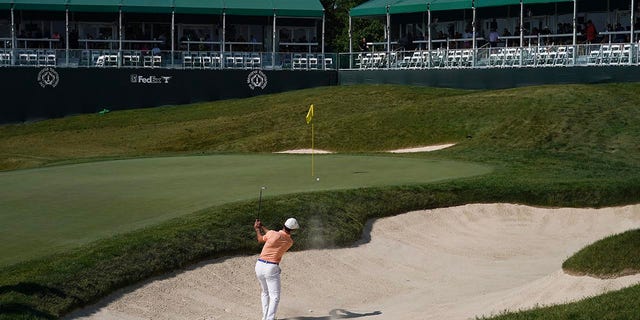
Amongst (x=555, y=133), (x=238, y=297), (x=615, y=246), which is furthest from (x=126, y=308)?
(x=555, y=133)

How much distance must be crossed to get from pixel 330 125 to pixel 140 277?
27.8 m

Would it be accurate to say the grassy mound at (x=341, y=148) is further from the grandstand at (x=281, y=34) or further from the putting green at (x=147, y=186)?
the grandstand at (x=281, y=34)

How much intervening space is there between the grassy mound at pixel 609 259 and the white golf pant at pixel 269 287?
15.2ft

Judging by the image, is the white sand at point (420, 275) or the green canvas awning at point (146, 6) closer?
the white sand at point (420, 275)

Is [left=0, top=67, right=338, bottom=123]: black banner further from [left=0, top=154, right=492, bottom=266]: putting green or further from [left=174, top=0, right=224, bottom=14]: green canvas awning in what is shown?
[left=0, top=154, right=492, bottom=266]: putting green

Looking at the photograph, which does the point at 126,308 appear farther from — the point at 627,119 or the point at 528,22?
the point at 528,22

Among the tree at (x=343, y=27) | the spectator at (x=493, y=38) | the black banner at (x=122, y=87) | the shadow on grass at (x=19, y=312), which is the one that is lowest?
the shadow on grass at (x=19, y=312)

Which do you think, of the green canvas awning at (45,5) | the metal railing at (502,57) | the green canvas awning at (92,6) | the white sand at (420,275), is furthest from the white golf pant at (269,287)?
the green canvas awning at (45,5)

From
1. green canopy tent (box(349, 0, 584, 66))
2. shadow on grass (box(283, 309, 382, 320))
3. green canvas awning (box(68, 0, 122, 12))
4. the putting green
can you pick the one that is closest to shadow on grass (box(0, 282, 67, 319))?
the putting green

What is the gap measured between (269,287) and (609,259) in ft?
17.5

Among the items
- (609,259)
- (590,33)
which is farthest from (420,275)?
(590,33)

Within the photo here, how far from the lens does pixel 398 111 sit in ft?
151

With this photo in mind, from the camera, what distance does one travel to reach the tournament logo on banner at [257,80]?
191 feet

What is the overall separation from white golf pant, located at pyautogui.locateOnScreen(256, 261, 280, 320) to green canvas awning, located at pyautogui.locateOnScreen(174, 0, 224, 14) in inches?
1630
